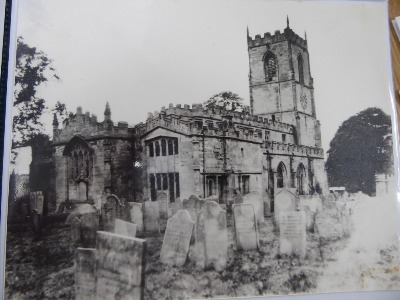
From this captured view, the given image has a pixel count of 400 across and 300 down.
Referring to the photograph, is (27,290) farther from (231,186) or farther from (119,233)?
(231,186)

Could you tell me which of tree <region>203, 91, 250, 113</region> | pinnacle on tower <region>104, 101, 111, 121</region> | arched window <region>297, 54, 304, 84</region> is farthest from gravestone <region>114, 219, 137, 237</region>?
arched window <region>297, 54, 304, 84</region>

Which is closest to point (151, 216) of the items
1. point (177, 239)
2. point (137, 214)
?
point (137, 214)

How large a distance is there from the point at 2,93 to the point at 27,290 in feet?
4.22

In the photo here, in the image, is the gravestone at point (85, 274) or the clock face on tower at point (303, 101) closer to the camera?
the gravestone at point (85, 274)

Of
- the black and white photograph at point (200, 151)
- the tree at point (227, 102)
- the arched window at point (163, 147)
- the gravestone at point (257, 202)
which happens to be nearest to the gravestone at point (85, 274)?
the black and white photograph at point (200, 151)

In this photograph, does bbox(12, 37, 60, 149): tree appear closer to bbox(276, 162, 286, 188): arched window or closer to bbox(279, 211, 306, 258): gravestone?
bbox(276, 162, 286, 188): arched window

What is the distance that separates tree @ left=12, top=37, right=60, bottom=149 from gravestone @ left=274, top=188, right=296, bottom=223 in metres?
1.73

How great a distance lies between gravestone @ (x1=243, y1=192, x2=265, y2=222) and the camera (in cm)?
277

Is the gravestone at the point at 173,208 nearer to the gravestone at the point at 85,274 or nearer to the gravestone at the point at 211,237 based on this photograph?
the gravestone at the point at 211,237

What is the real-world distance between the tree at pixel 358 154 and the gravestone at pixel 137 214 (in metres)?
1.43

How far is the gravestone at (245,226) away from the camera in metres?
2.71

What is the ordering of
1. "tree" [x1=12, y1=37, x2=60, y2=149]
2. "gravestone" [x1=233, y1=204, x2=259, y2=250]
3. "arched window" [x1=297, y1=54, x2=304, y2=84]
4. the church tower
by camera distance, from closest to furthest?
1. "tree" [x1=12, y1=37, x2=60, y2=149]
2. "gravestone" [x1=233, y1=204, x2=259, y2=250]
3. the church tower
4. "arched window" [x1=297, y1=54, x2=304, y2=84]

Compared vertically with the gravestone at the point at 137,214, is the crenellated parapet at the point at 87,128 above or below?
above

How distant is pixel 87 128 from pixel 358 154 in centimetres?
202
